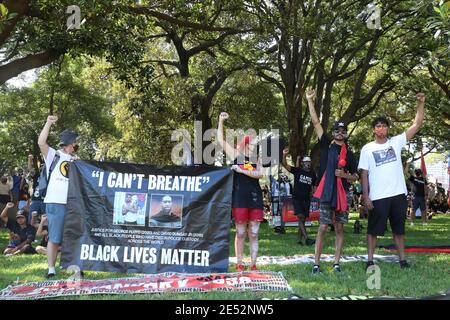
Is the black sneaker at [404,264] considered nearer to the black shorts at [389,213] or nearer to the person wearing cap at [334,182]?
the black shorts at [389,213]

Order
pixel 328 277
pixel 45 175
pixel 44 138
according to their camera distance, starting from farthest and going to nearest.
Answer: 1. pixel 45 175
2. pixel 44 138
3. pixel 328 277

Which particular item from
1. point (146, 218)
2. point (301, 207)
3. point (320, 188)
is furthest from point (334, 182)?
point (301, 207)

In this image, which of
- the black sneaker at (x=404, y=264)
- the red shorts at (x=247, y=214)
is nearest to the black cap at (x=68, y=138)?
the red shorts at (x=247, y=214)

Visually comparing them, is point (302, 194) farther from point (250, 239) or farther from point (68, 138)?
point (68, 138)

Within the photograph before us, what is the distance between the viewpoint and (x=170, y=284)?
18.7 ft

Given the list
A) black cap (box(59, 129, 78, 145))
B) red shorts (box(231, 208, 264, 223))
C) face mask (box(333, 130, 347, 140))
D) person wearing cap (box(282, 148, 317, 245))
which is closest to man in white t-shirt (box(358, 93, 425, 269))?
face mask (box(333, 130, 347, 140))

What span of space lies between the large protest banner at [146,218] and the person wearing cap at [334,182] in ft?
4.25

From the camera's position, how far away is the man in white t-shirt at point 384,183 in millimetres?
6918

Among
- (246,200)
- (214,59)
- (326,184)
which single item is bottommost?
(246,200)

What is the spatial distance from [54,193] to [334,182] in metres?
3.80

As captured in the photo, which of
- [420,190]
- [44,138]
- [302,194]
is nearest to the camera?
[44,138]

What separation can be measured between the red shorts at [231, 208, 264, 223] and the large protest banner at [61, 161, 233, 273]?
0.69 ft

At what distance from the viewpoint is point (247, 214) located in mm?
6855
